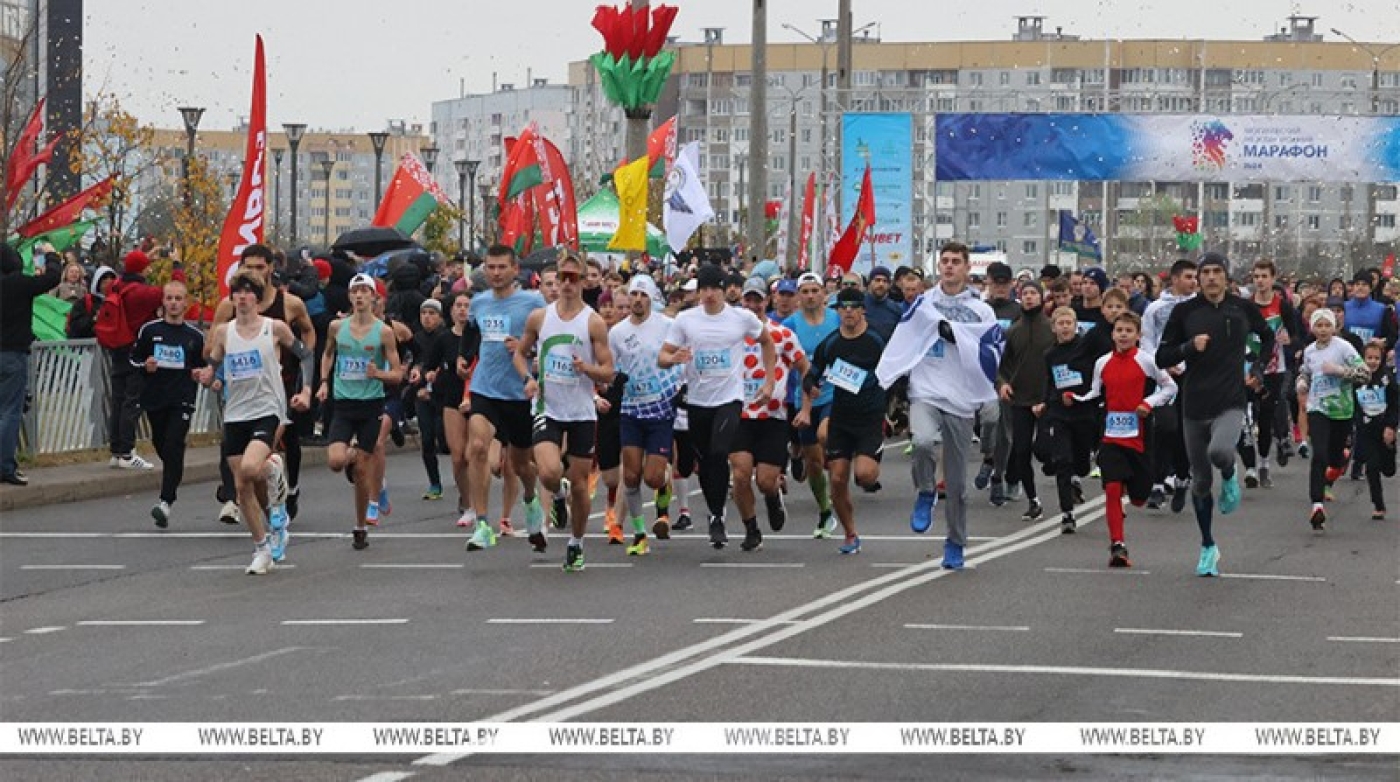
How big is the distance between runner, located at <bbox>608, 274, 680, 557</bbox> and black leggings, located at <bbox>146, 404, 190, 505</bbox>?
148 inches

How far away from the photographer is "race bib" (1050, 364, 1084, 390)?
20.5 metres

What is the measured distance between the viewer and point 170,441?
20156mm

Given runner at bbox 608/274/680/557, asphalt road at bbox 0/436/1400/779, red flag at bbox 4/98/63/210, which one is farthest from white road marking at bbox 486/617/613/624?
red flag at bbox 4/98/63/210

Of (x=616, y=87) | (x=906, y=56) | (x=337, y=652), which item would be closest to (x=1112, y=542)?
(x=337, y=652)

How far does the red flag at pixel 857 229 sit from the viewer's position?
124 feet

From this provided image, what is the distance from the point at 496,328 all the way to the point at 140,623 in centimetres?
433

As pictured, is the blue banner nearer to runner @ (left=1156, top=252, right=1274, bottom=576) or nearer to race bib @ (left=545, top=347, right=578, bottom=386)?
runner @ (left=1156, top=252, right=1274, bottom=576)

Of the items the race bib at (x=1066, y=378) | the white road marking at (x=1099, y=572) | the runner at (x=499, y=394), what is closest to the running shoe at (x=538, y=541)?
the runner at (x=499, y=394)

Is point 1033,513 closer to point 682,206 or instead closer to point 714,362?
point 714,362

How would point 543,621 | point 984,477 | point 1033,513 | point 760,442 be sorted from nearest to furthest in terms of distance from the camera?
point 543,621 < point 760,442 < point 1033,513 < point 984,477

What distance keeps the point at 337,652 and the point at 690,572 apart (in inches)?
170

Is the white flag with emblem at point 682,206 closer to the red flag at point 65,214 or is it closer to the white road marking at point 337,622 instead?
the red flag at point 65,214

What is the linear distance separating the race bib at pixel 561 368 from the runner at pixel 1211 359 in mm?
3714

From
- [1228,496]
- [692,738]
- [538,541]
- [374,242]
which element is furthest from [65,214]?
[692,738]
